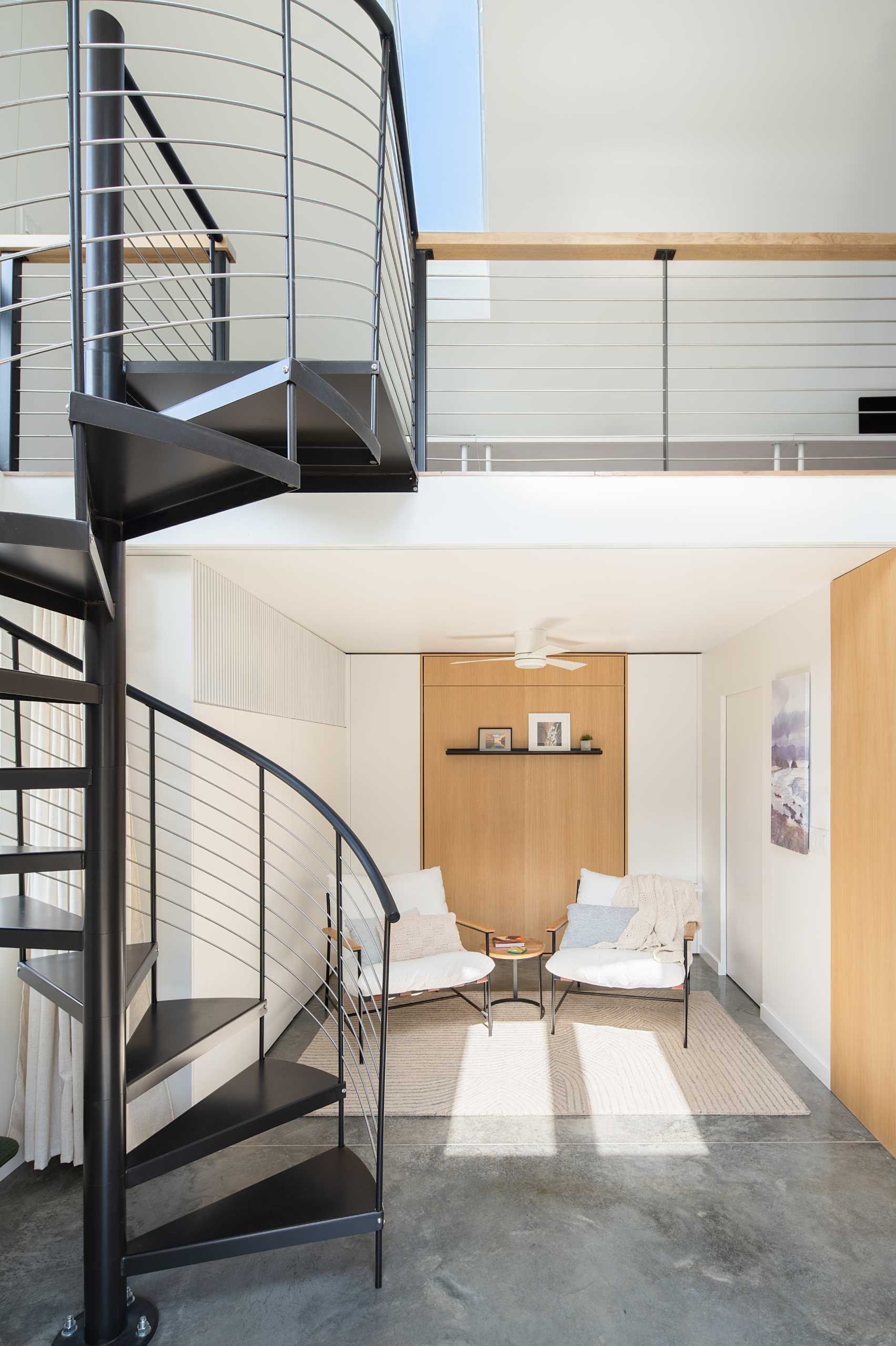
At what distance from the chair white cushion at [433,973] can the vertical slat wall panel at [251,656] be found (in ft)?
5.00

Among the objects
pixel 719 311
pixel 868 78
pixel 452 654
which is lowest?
pixel 452 654

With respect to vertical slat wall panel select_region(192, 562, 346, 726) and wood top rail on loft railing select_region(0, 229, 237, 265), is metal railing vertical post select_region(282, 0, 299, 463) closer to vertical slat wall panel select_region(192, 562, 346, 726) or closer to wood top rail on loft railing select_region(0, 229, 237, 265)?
wood top rail on loft railing select_region(0, 229, 237, 265)

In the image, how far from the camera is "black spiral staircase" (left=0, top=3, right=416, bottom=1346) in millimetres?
1743

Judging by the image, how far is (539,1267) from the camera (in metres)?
2.52

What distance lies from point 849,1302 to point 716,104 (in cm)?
567

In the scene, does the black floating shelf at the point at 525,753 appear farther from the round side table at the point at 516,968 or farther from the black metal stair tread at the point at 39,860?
the black metal stair tread at the point at 39,860

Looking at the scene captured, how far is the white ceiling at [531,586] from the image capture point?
319 centimetres

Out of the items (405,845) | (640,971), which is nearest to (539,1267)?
(640,971)

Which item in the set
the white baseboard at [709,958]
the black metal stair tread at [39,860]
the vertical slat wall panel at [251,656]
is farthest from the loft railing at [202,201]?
the white baseboard at [709,958]

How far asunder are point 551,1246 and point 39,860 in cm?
198

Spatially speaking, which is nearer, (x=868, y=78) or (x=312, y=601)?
(x=312, y=601)

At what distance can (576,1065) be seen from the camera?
4.04 metres

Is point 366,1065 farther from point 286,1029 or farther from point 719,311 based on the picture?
point 719,311

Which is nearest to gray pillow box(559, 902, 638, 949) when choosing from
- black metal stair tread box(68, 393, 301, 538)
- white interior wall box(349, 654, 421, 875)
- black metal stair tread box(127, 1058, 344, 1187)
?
white interior wall box(349, 654, 421, 875)
